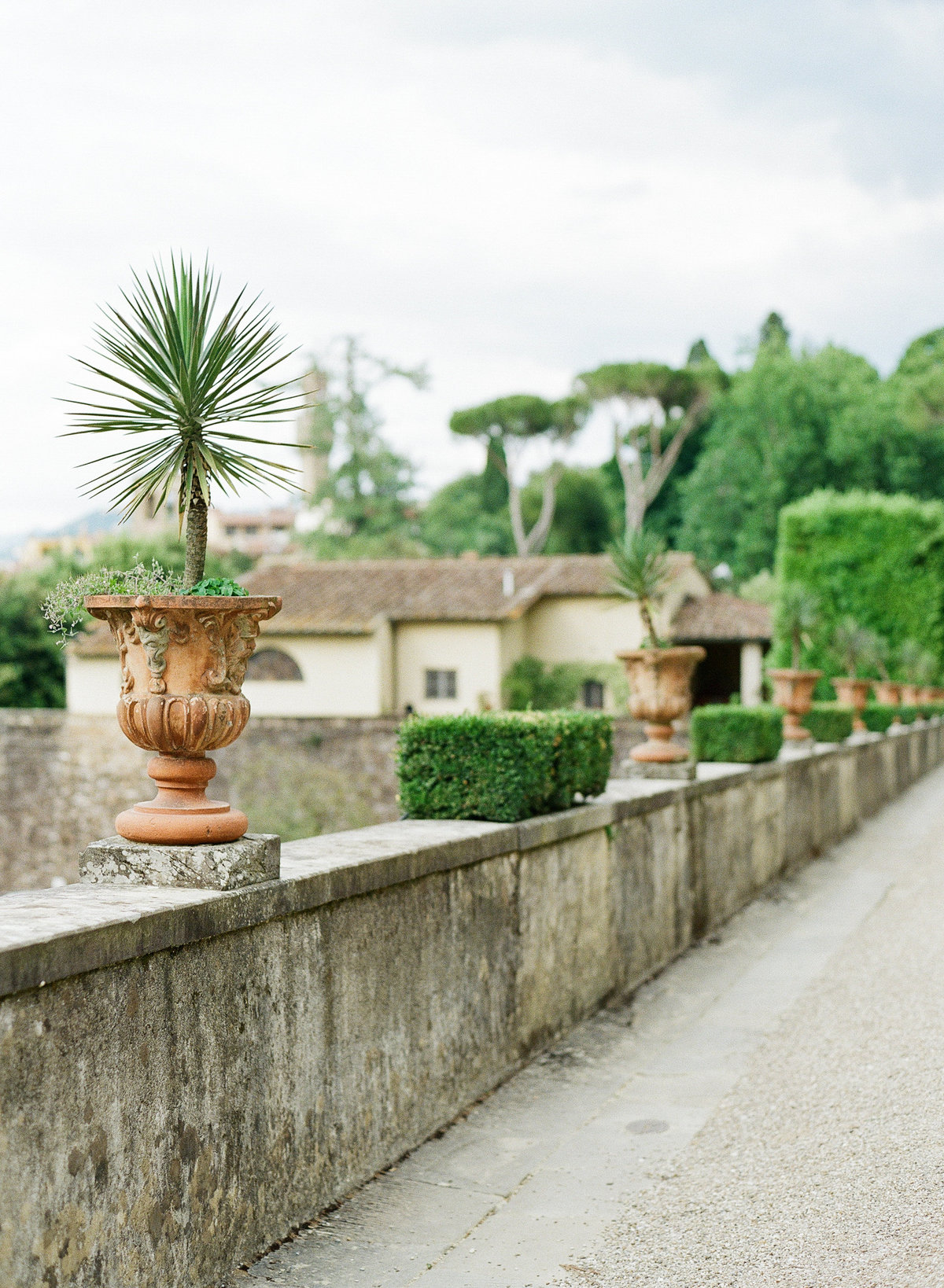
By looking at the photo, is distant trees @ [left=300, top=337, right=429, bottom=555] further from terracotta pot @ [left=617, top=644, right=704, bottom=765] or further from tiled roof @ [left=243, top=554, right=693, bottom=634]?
terracotta pot @ [left=617, top=644, right=704, bottom=765]

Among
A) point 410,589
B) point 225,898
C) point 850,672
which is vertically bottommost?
point 225,898

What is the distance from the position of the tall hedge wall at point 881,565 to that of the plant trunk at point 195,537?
91.0ft

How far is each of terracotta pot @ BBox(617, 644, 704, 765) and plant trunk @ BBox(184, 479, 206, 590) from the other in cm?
Answer: 422

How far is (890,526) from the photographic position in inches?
1191

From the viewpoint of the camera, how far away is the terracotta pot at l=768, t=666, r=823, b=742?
38.2ft

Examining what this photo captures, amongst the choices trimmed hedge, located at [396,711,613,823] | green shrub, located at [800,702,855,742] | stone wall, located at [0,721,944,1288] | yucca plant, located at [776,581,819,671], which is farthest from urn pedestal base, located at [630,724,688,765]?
yucca plant, located at [776,581,819,671]

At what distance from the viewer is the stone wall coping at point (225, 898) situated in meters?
2.37

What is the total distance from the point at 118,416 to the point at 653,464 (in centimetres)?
4519

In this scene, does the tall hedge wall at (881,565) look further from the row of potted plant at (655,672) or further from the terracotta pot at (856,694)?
the row of potted plant at (655,672)

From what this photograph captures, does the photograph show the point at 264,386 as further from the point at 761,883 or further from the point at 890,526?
the point at 890,526

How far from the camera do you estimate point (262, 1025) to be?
3.05 metres

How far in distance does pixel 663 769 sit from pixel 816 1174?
3.70 metres

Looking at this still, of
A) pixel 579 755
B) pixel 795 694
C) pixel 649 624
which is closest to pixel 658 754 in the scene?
pixel 649 624

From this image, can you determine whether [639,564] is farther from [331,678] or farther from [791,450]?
[791,450]
